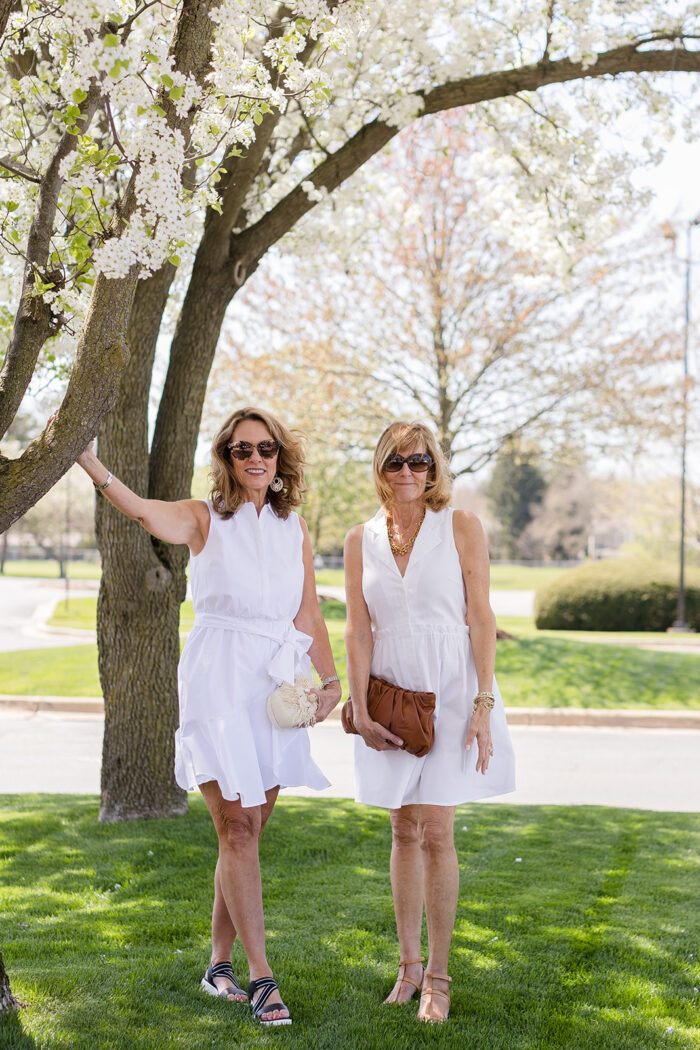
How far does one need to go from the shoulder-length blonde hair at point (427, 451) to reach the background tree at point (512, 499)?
64.4 m

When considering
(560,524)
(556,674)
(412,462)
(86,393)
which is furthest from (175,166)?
(560,524)

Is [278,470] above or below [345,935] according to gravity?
above

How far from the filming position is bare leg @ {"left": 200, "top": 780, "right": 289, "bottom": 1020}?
3381mm

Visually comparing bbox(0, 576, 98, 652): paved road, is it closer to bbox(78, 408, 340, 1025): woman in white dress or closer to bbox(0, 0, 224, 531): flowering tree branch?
bbox(78, 408, 340, 1025): woman in white dress

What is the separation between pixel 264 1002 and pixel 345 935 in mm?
971

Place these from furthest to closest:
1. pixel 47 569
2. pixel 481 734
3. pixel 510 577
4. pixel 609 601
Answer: pixel 47 569 → pixel 510 577 → pixel 609 601 → pixel 481 734

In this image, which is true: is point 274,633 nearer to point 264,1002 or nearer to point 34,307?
point 264,1002

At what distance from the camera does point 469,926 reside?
4.42 metres

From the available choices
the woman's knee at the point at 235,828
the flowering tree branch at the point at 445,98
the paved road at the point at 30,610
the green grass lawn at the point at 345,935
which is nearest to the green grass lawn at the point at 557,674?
the paved road at the point at 30,610

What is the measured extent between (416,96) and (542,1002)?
5.26 meters

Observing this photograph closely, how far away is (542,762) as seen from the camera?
9984 mm

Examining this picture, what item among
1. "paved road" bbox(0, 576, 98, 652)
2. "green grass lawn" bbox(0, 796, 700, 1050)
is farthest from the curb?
"green grass lawn" bbox(0, 796, 700, 1050)

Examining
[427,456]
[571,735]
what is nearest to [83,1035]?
[427,456]

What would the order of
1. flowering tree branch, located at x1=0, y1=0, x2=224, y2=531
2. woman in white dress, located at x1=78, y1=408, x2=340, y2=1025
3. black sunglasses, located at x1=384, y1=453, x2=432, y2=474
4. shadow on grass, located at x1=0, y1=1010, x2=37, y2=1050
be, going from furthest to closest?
black sunglasses, located at x1=384, y1=453, x2=432, y2=474 < woman in white dress, located at x1=78, y1=408, x2=340, y2=1025 < flowering tree branch, located at x1=0, y1=0, x2=224, y2=531 < shadow on grass, located at x1=0, y1=1010, x2=37, y2=1050
